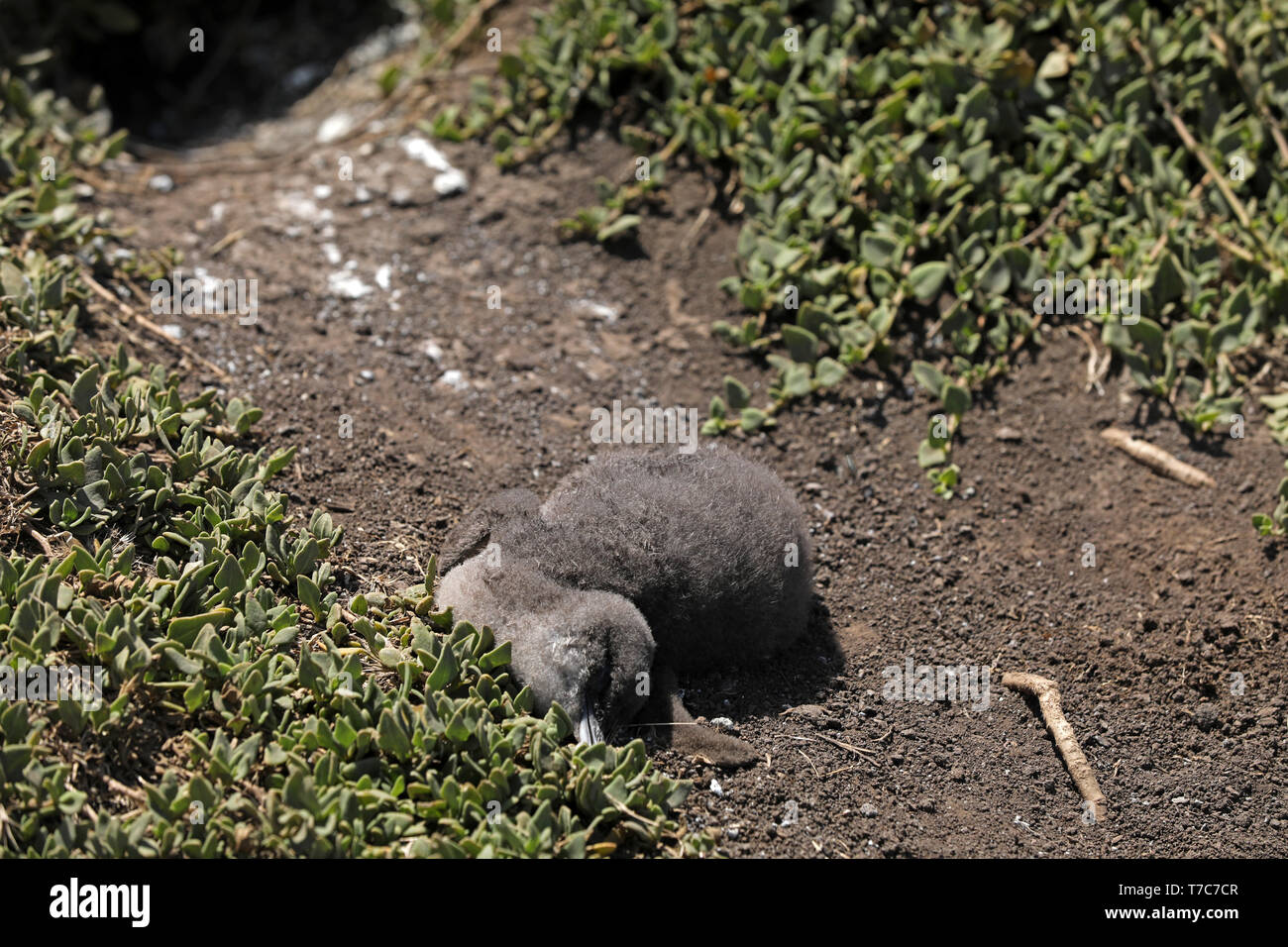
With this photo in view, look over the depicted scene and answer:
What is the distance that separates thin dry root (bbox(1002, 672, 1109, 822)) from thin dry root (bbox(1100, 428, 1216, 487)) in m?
1.19

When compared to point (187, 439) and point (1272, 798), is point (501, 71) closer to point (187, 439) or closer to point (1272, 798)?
point (187, 439)

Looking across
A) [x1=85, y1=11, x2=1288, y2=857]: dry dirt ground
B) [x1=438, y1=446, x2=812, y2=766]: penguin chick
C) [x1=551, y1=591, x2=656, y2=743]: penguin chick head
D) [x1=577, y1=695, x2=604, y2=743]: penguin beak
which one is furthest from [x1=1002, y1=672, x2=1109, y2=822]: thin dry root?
[x1=577, y1=695, x2=604, y2=743]: penguin beak

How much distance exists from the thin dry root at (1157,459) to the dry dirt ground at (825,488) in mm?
47

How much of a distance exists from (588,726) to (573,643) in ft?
0.85

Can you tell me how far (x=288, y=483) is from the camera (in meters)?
4.19

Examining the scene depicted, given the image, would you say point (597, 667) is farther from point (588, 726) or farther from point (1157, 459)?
point (1157, 459)

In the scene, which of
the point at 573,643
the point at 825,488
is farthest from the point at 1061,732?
the point at 573,643

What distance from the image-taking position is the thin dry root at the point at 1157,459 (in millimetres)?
4547

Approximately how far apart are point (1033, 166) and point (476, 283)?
2749 millimetres

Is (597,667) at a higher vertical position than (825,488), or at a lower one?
lower

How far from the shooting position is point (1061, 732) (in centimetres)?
377

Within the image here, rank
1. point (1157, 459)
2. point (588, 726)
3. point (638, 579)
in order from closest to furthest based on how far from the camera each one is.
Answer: point (588, 726), point (638, 579), point (1157, 459)

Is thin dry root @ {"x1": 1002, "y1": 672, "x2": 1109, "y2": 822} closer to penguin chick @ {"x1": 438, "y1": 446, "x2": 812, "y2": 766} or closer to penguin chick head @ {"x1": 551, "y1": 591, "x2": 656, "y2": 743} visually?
penguin chick @ {"x1": 438, "y1": 446, "x2": 812, "y2": 766}

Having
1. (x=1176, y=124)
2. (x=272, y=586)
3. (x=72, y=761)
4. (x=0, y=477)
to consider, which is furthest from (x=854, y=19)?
(x=72, y=761)
